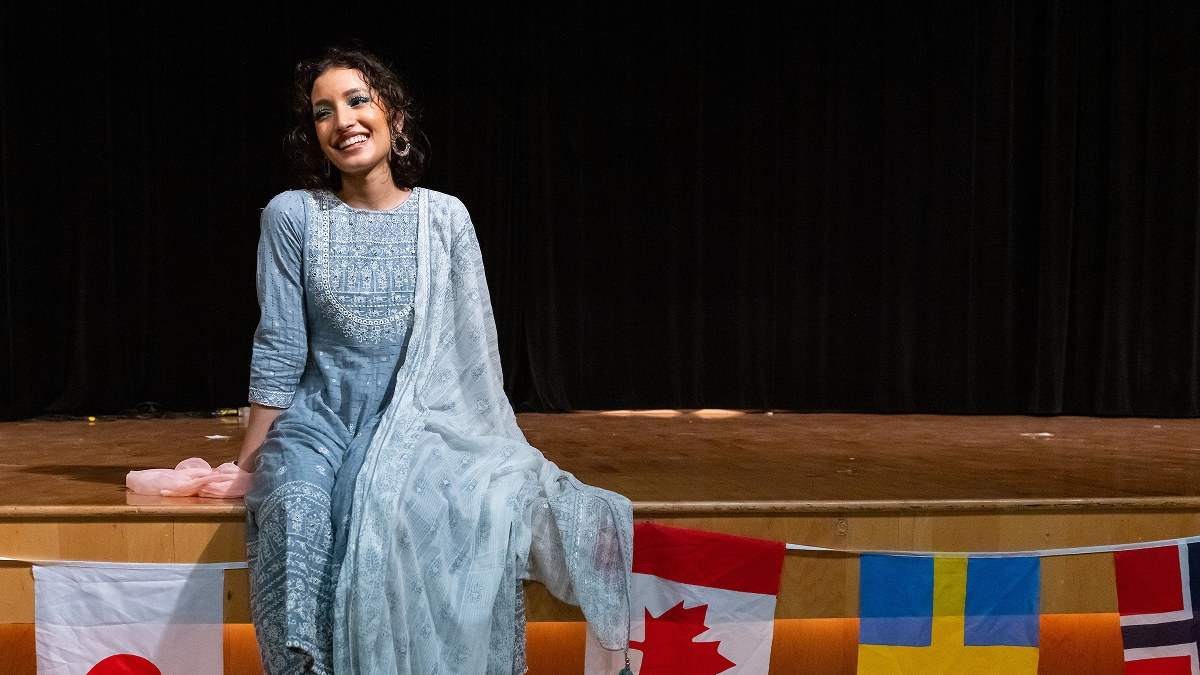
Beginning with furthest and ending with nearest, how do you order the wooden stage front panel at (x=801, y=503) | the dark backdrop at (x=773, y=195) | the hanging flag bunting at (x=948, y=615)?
the dark backdrop at (x=773, y=195) → the hanging flag bunting at (x=948, y=615) → the wooden stage front panel at (x=801, y=503)

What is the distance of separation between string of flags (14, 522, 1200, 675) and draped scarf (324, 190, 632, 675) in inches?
6.1

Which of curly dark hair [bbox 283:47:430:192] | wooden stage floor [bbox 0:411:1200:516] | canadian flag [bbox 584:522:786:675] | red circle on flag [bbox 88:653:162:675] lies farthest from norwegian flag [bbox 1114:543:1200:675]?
red circle on flag [bbox 88:653:162:675]

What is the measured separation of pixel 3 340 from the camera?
15.5 feet

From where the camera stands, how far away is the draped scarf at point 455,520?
1619 mm

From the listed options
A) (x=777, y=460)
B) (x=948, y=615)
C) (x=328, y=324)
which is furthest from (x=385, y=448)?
(x=777, y=460)

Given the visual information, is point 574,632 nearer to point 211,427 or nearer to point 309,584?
point 309,584

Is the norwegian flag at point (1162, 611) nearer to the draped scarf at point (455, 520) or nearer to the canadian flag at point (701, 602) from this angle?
the canadian flag at point (701, 602)

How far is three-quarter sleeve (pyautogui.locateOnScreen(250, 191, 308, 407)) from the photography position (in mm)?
1844

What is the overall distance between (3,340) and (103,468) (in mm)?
2659

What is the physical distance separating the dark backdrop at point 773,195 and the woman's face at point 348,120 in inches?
126

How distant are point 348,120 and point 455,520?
75 cm

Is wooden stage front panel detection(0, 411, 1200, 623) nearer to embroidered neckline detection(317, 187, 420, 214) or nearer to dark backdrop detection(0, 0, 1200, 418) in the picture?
embroidered neckline detection(317, 187, 420, 214)

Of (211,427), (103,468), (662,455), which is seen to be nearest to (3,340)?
(211,427)

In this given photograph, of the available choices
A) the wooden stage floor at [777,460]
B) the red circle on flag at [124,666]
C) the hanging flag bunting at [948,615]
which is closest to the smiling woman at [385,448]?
the wooden stage floor at [777,460]
